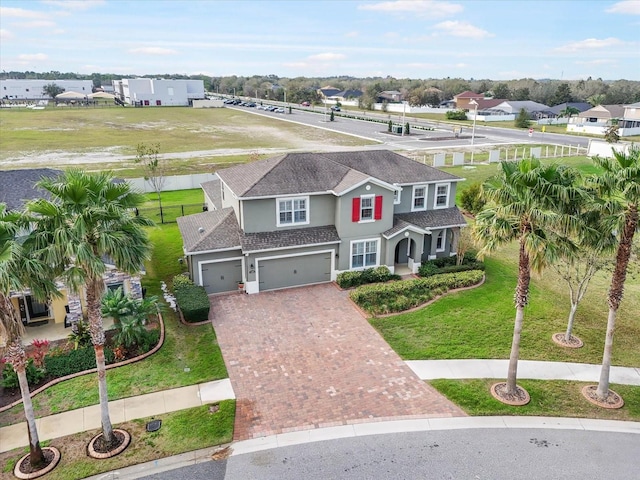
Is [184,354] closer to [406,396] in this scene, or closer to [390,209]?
[406,396]

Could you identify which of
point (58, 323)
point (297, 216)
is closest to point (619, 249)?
point (297, 216)

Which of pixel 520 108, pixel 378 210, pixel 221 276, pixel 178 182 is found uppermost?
pixel 520 108

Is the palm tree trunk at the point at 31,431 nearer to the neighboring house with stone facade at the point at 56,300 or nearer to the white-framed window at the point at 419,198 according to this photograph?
the neighboring house with stone facade at the point at 56,300

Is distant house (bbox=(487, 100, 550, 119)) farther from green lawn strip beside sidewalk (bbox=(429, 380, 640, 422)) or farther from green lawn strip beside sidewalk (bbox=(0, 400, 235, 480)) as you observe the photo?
green lawn strip beside sidewalk (bbox=(0, 400, 235, 480))

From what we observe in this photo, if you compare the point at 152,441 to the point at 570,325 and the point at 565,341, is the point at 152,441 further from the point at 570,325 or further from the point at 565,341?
the point at 570,325

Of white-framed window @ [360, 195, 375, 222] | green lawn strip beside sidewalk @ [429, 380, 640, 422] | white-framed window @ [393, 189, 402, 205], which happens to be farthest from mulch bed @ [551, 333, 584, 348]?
white-framed window @ [393, 189, 402, 205]

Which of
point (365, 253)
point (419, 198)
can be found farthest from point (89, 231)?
point (419, 198)

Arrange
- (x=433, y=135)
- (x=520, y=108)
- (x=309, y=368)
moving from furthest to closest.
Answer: (x=520, y=108) → (x=433, y=135) → (x=309, y=368)
